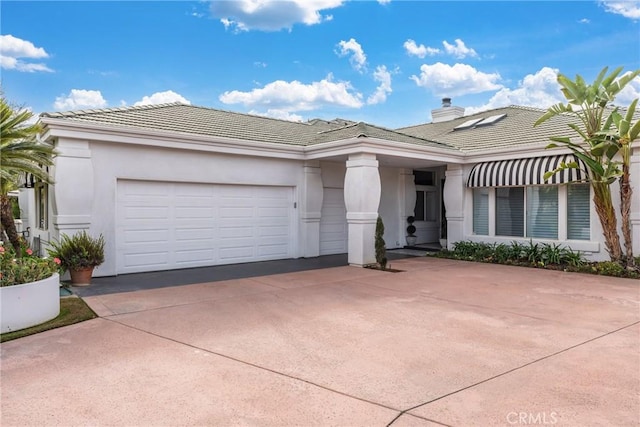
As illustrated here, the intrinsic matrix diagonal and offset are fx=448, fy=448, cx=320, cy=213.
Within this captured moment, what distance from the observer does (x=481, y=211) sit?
14852 mm

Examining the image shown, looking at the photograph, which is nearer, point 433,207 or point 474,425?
point 474,425

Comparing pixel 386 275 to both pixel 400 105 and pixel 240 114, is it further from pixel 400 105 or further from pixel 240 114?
pixel 400 105

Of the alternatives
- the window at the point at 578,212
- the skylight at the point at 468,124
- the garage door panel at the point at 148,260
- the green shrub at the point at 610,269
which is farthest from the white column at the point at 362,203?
the skylight at the point at 468,124

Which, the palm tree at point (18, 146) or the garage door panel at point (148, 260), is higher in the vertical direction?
the palm tree at point (18, 146)

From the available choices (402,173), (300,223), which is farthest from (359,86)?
(300,223)

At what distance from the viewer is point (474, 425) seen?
353 centimetres

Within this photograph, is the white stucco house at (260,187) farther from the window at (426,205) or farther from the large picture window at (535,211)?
the window at (426,205)

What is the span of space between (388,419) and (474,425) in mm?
670

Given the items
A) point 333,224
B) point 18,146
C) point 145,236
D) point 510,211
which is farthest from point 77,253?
point 510,211

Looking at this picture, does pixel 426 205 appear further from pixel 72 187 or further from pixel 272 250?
pixel 72 187

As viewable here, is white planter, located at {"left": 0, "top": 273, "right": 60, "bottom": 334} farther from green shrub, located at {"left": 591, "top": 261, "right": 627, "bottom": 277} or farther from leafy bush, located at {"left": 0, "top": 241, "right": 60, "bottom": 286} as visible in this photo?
green shrub, located at {"left": 591, "top": 261, "right": 627, "bottom": 277}

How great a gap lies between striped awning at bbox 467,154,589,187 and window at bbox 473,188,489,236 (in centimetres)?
58

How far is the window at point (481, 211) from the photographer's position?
48.1 ft

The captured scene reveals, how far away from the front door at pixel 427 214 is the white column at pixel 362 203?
5.83 metres
